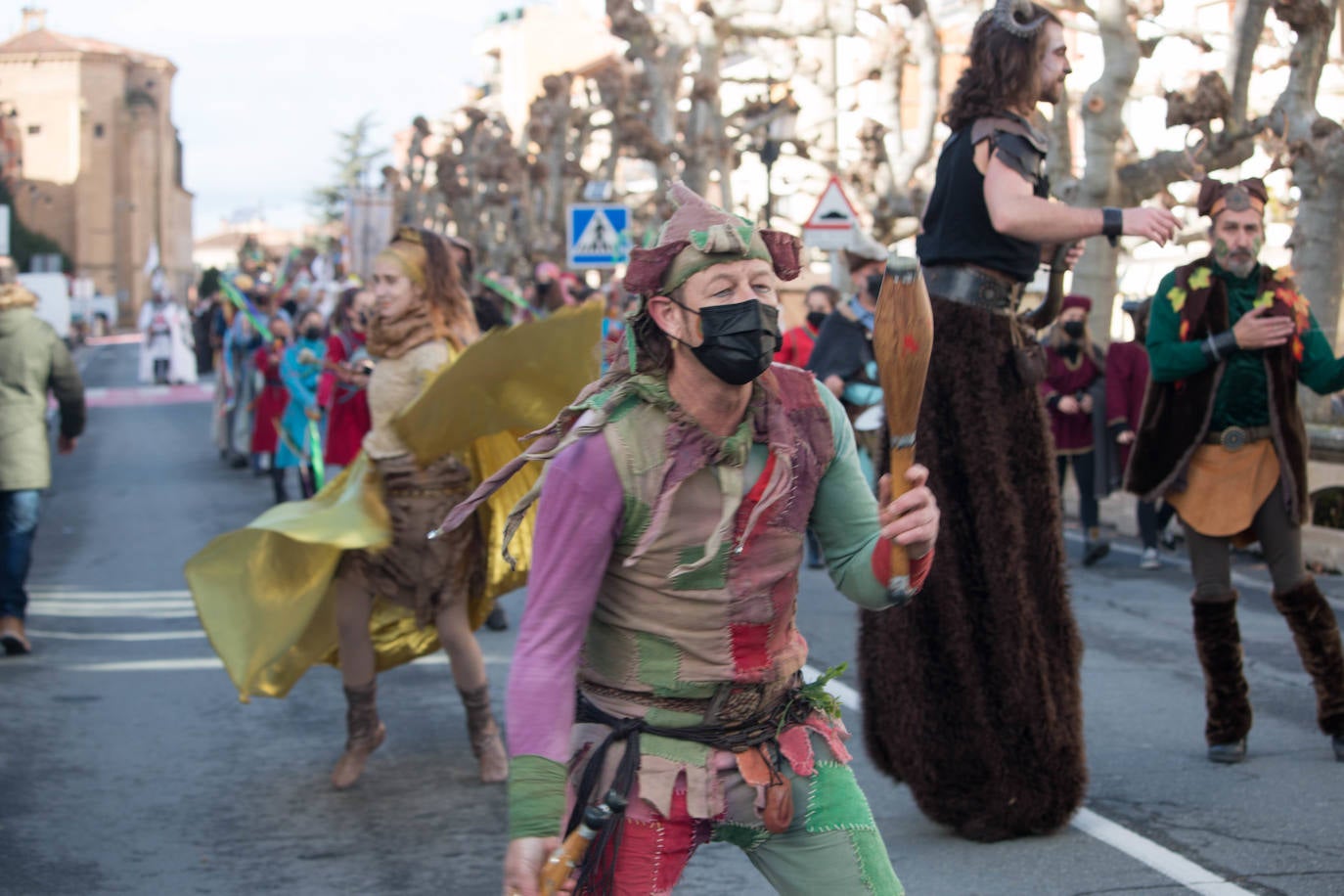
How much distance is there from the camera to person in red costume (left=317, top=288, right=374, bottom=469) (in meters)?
10.6

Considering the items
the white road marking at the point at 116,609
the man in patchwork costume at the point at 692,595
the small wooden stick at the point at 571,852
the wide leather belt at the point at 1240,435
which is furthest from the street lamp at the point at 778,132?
Answer: the small wooden stick at the point at 571,852

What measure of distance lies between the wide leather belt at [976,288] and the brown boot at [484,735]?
2.45 meters

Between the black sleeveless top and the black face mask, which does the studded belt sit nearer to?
the black face mask

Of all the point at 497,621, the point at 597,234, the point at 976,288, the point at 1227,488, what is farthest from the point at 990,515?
the point at 597,234

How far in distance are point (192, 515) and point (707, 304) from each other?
14.1 m

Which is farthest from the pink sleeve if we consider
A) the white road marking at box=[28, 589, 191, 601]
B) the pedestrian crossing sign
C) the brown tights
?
the pedestrian crossing sign

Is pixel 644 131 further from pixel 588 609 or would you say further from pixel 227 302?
pixel 588 609

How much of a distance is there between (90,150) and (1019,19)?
118606mm

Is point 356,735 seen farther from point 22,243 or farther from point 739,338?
point 22,243

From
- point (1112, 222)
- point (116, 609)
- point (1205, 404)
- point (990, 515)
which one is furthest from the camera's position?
point (116, 609)

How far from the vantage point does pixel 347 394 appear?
10805mm

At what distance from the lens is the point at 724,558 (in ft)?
10.2

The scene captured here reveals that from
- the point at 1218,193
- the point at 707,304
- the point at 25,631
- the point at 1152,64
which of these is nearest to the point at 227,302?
the point at 25,631

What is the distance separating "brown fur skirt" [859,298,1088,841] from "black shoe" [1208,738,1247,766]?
1.36 metres
